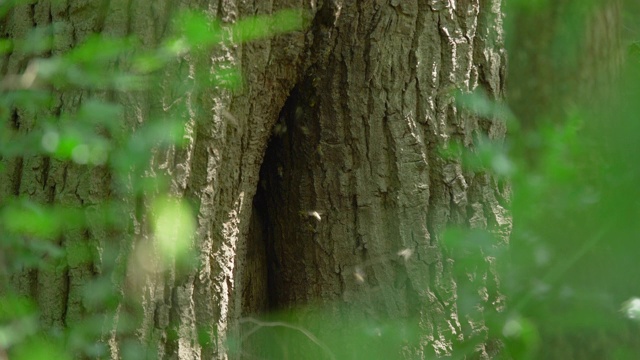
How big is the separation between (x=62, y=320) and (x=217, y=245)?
517 mm

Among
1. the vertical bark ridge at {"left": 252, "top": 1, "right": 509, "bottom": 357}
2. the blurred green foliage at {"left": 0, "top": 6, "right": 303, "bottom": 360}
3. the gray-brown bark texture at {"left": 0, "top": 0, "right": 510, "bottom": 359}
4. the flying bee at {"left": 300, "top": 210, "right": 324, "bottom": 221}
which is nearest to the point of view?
the blurred green foliage at {"left": 0, "top": 6, "right": 303, "bottom": 360}

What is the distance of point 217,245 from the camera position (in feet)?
8.48

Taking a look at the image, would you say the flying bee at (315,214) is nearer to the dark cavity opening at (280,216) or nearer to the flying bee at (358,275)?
the dark cavity opening at (280,216)

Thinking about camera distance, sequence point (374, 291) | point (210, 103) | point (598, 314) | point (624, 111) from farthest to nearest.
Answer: point (374, 291) < point (210, 103) < point (598, 314) < point (624, 111)

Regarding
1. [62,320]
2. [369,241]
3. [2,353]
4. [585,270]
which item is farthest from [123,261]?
[585,270]

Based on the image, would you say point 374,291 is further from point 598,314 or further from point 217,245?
point 598,314

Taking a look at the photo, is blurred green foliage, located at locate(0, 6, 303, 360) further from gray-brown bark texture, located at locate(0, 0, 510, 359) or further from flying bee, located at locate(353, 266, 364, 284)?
flying bee, located at locate(353, 266, 364, 284)

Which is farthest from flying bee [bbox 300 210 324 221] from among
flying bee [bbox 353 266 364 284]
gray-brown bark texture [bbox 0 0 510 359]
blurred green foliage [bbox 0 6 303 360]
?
blurred green foliage [bbox 0 6 303 360]

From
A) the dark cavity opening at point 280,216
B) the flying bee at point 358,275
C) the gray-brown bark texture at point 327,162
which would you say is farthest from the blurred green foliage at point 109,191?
the flying bee at point 358,275

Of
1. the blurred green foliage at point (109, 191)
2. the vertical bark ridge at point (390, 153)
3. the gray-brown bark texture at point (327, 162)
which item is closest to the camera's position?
the blurred green foliage at point (109, 191)

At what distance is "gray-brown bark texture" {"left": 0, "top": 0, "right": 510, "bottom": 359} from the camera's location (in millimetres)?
2420

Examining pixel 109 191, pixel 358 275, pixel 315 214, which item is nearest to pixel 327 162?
pixel 315 214

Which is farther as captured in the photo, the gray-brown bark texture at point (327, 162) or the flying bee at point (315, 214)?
the flying bee at point (315, 214)

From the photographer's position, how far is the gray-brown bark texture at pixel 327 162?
2.42 meters
